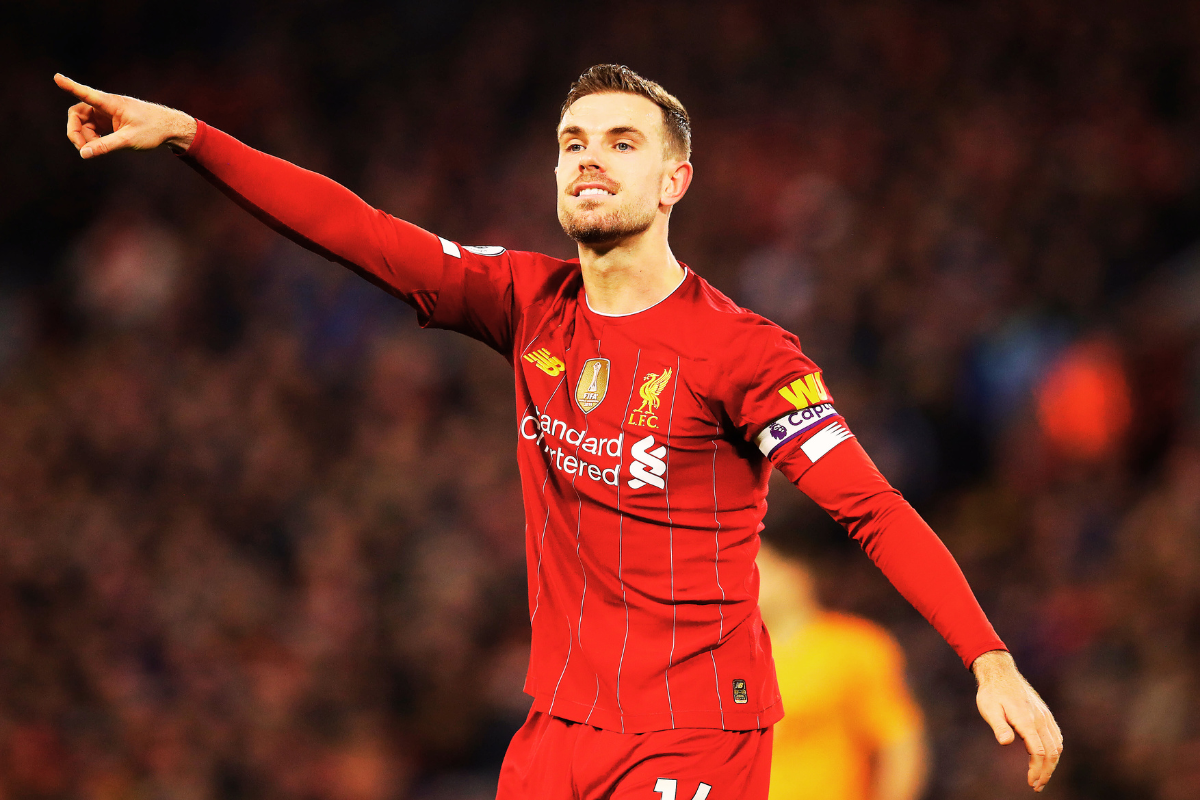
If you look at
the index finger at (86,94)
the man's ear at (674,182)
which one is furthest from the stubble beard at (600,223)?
the index finger at (86,94)

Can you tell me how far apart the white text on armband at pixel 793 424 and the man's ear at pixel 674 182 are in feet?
2.23

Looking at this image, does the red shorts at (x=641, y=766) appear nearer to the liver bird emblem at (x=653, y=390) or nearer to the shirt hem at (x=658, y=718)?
the shirt hem at (x=658, y=718)

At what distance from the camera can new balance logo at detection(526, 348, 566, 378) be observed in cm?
315

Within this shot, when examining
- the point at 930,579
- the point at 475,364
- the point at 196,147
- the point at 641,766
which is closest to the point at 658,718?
the point at 641,766

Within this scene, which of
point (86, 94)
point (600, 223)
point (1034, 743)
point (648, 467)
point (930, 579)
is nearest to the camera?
point (1034, 743)

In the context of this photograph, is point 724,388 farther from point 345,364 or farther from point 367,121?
point 367,121

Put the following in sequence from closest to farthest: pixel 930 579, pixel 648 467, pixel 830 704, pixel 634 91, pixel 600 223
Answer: pixel 930 579 → pixel 648 467 → pixel 600 223 → pixel 634 91 → pixel 830 704

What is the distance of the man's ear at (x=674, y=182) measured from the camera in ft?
10.6

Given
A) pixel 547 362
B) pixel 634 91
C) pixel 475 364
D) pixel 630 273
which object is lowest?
pixel 547 362

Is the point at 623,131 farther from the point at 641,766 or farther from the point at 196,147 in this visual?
the point at 641,766

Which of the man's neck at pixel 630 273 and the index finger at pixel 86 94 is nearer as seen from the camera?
the index finger at pixel 86 94

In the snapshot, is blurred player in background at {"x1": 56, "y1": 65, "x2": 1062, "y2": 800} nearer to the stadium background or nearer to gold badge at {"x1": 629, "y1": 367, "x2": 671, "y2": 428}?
gold badge at {"x1": 629, "y1": 367, "x2": 671, "y2": 428}

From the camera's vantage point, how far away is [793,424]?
2.86m

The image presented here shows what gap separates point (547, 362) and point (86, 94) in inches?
47.7
